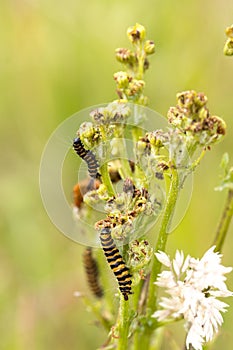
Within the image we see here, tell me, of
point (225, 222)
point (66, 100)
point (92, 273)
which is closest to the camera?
point (225, 222)

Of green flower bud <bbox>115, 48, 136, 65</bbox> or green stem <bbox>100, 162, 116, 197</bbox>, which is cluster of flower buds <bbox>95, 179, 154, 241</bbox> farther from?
green flower bud <bbox>115, 48, 136, 65</bbox>

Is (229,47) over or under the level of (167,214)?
over

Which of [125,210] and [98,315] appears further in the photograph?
[98,315]

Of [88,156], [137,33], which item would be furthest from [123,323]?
[137,33]

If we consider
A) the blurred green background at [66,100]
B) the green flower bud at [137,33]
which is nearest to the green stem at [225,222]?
the green flower bud at [137,33]

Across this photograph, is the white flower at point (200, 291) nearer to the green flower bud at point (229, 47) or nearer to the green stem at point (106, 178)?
the green stem at point (106, 178)

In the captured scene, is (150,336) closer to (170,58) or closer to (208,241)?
(208,241)

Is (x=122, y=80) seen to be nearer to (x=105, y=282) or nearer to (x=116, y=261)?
(x=116, y=261)
